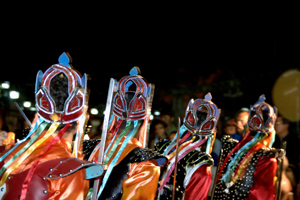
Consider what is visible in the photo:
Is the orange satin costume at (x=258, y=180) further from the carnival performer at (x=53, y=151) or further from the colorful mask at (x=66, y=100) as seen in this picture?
the colorful mask at (x=66, y=100)

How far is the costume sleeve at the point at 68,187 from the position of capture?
6.82 feet

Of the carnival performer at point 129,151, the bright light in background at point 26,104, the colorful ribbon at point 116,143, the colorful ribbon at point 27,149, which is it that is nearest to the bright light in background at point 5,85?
the bright light in background at point 26,104

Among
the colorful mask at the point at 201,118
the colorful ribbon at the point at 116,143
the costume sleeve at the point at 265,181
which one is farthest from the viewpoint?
the costume sleeve at the point at 265,181

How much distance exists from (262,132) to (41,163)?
3511 mm

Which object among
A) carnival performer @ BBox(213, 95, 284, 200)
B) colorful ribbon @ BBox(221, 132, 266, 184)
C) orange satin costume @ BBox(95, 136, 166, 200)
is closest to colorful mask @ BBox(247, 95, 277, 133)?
carnival performer @ BBox(213, 95, 284, 200)

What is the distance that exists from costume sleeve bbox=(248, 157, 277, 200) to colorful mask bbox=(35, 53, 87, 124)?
9.61 ft

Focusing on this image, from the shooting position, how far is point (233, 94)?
12.5 meters

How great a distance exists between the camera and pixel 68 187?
6.95 feet

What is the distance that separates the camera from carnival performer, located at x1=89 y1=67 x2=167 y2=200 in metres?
2.58

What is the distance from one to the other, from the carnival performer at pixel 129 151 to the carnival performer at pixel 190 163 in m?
0.87

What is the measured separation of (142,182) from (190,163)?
4.21 feet

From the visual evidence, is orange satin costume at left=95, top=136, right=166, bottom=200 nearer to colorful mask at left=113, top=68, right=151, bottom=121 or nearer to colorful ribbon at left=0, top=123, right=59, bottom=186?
colorful mask at left=113, top=68, right=151, bottom=121

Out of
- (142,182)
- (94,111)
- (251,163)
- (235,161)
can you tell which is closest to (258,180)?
(251,163)

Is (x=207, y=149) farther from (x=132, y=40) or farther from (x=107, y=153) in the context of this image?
(x=132, y=40)
